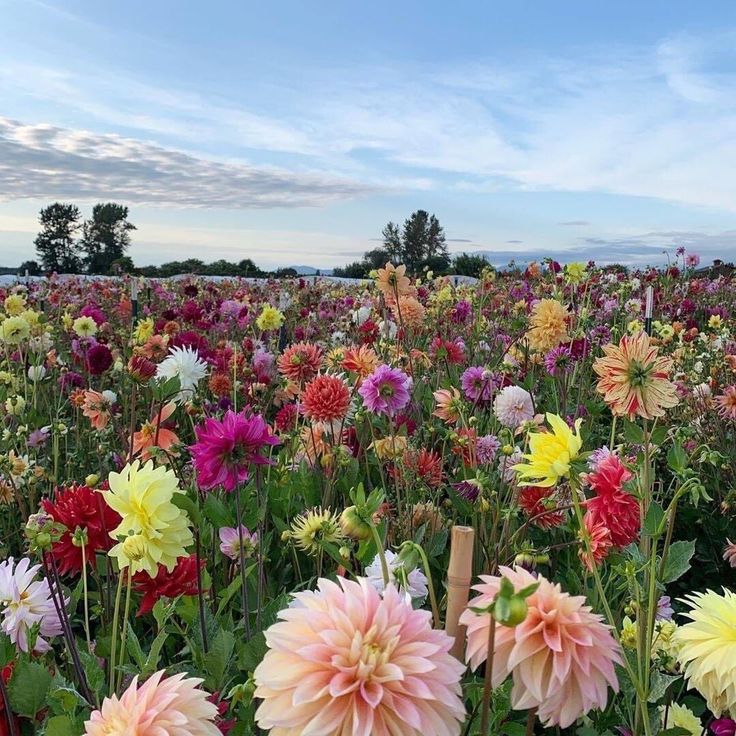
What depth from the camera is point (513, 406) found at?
211 centimetres

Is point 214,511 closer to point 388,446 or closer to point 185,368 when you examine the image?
point 388,446

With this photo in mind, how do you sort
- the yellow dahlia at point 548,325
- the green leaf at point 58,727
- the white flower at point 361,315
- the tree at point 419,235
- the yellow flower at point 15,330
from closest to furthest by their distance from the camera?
the green leaf at point 58,727 < the yellow dahlia at point 548,325 < the yellow flower at point 15,330 < the white flower at point 361,315 < the tree at point 419,235

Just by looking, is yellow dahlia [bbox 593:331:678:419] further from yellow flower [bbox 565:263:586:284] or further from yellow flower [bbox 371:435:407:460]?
yellow flower [bbox 565:263:586:284]

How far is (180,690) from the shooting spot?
0.65m

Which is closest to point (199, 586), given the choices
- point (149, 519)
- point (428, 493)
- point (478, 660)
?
point (149, 519)

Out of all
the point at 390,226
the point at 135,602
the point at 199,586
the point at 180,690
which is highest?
the point at 390,226

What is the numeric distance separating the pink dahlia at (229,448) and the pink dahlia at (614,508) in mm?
512

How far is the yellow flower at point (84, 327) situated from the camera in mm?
3477

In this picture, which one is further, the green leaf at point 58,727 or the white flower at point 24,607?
the white flower at point 24,607

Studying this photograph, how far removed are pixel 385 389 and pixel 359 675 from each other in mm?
1268

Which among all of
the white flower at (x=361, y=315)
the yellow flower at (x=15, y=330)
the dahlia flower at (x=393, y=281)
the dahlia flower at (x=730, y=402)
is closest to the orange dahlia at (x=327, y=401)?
the dahlia flower at (x=393, y=281)

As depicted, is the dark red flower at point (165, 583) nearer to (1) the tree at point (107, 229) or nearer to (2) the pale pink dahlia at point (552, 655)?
(2) the pale pink dahlia at point (552, 655)

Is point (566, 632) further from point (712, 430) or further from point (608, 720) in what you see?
point (712, 430)

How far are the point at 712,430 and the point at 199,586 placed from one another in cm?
245
